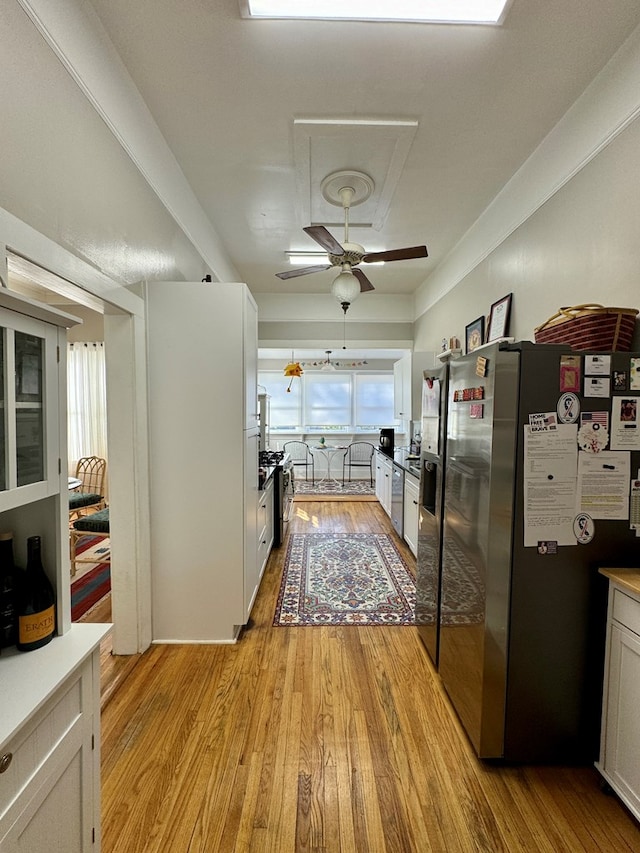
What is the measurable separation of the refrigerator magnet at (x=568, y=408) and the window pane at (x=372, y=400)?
6607 millimetres

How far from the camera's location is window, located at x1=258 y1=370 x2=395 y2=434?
809 centimetres

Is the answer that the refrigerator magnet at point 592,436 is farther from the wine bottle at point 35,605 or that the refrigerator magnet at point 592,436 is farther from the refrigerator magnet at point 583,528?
the wine bottle at point 35,605

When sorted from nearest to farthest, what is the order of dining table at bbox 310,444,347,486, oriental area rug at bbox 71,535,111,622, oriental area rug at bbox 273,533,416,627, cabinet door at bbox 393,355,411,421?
oriental area rug at bbox 273,533,416,627 < oriental area rug at bbox 71,535,111,622 < cabinet door at bbox 393,355,411,421 < dining table at bbox 310,444,347,486

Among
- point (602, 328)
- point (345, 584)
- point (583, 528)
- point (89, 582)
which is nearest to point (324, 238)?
point (602, 328)

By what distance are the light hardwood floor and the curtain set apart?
13.8 feet

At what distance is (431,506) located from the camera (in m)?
2.28

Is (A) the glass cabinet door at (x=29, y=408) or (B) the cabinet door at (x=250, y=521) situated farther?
(B) the cabinet door at (x=250, y=521)

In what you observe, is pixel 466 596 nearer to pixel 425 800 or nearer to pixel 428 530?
pixel 428 530

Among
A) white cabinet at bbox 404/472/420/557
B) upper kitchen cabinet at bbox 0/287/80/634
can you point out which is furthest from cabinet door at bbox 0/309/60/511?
white cabinet at bbox 404/472/420/557

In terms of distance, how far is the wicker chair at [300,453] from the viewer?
7918 millimetres

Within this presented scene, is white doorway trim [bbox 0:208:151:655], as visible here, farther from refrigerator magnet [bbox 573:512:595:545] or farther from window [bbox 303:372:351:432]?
window [bbox 303:372:351:432]

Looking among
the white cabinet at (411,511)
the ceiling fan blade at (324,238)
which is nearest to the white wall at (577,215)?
the ceiling fan blade at (324,238)

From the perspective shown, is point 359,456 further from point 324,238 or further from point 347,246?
point 324,238

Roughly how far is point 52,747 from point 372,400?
7.56 meters
